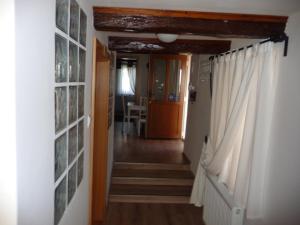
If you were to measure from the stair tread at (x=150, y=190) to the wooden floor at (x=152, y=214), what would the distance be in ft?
0.75

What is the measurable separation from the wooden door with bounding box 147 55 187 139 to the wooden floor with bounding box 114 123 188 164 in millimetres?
329

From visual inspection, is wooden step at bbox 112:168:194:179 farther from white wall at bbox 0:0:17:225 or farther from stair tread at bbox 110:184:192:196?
white wall at bbox 0:0:17:225

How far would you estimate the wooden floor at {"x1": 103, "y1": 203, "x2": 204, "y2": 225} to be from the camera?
2.95 meters

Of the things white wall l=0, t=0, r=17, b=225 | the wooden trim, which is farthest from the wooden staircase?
white wall l=0, t=0, r=17, b=225

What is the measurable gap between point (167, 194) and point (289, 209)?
85.9 inches

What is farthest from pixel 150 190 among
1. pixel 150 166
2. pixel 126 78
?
pixel 126 78

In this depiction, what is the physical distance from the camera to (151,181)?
384 cm

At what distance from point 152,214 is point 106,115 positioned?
1.42 metres

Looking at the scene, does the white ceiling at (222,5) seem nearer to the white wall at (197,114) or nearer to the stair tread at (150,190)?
the white wall at (197,114)

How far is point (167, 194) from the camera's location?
3570 millimetres

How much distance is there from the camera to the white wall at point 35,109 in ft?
2.31

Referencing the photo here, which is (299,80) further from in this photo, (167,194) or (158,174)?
(158,174)

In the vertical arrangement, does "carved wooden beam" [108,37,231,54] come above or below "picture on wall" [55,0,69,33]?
above

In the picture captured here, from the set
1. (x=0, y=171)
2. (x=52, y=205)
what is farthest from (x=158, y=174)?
(x=0, y=171)
